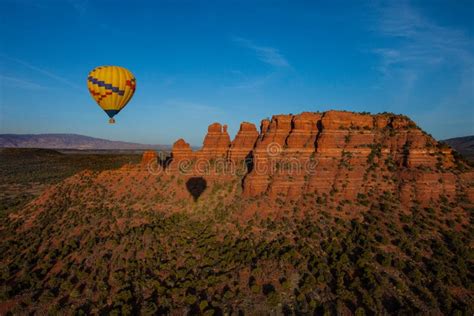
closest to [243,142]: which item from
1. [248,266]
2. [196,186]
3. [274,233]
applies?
[196,186]

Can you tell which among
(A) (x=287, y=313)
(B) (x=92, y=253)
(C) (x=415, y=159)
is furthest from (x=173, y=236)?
(C) (x=415, y=159)

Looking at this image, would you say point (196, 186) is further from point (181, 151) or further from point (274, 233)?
point (274, 233)

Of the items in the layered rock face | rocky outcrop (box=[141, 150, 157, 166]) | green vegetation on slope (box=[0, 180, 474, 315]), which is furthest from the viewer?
rocky outcrop (box=[141, 150, 157, 166])

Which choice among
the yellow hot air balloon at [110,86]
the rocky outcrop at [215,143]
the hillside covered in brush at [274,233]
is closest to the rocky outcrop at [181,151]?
the rocky outcrop at [215,143]

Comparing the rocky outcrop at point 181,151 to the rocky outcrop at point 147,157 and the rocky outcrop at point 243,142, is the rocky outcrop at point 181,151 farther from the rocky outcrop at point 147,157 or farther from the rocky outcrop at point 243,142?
the rocky outcrop at point 243,142

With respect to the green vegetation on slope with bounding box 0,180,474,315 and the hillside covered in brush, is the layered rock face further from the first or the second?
the green vegetation on slope with bounding box 0,180,474,315

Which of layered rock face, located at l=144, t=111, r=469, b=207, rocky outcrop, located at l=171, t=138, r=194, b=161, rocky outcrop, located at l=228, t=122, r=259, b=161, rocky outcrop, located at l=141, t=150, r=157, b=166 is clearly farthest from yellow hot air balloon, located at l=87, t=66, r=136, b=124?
layered rock face, located at l=144, t=111, r=469, b=207
